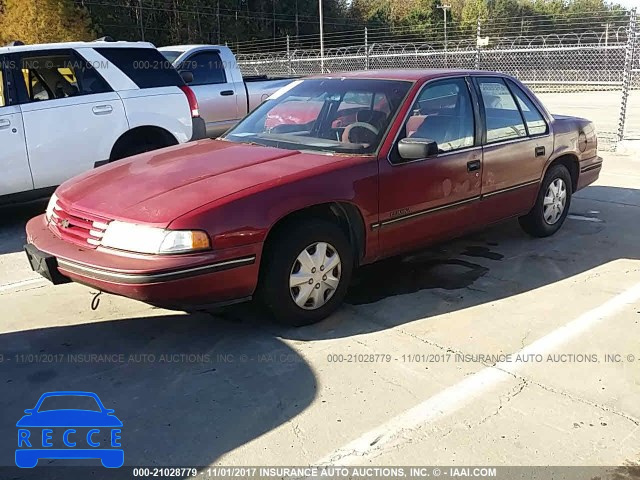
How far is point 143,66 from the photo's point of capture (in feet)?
24.0

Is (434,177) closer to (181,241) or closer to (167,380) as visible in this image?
(181,241)

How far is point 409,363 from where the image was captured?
144 inches


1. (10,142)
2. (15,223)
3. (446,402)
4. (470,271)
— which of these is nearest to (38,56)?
(10,142)

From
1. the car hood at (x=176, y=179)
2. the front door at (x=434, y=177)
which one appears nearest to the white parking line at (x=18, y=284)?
the car hood at (x=176, y=179)

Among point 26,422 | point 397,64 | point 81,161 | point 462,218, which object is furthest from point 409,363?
point 397,64

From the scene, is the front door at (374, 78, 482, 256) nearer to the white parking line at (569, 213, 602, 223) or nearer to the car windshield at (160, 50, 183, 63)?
the white parking line at (569, 213, 602, 223)

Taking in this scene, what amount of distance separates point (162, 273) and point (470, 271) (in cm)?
269

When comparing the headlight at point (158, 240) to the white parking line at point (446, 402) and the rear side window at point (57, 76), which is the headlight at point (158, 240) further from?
the rear side window at point (57, 76)

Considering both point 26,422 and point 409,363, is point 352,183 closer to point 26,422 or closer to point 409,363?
point 409,363

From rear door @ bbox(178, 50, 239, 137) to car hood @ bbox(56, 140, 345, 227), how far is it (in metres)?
5.01

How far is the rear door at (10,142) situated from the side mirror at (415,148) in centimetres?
401

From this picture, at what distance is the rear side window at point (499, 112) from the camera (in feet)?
17.1

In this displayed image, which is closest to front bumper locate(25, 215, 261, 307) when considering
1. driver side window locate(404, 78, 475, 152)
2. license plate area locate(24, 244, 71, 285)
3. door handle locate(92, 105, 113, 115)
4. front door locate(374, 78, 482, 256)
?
license plate area locate(24, 244, 71, 285)

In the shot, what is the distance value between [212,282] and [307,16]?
50953 mm
